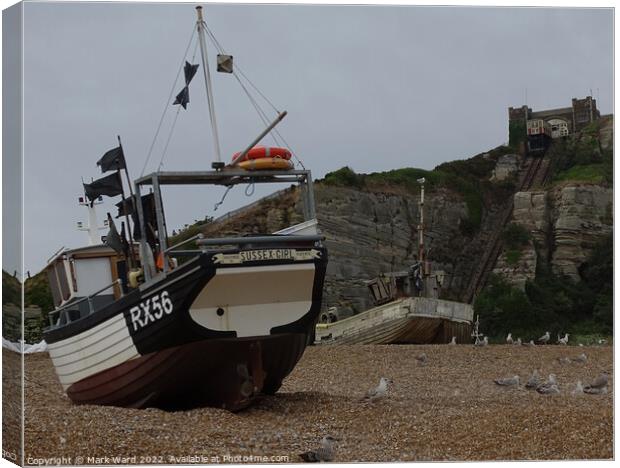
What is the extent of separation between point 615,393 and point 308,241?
4.35 m

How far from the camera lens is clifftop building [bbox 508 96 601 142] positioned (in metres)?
16.5

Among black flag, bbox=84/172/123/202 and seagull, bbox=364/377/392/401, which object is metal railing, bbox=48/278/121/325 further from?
seagull, bbox=364/377/392/401

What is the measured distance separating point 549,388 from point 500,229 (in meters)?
14.1

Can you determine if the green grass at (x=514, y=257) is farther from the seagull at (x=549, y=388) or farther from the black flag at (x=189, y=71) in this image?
the black flag at (x=189, y=71)

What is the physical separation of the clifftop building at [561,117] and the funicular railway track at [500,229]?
3205 mm

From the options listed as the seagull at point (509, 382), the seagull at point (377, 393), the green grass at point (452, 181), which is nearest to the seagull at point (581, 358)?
the seagull at point (509, 382)

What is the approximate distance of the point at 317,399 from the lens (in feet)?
54.1

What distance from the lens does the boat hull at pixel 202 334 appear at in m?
14.4

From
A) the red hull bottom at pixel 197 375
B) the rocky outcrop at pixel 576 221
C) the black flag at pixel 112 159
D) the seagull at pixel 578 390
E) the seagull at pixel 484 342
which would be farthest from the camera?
the seagull at pixel 484 342


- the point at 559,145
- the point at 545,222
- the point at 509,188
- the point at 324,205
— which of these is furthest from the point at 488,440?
the point at 324,205

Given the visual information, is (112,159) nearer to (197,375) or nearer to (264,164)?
(264,164)

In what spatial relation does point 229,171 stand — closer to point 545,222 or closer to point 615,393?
point 615,393

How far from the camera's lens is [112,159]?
50.7 ft

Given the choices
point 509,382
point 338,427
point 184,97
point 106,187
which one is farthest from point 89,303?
point 509,382
